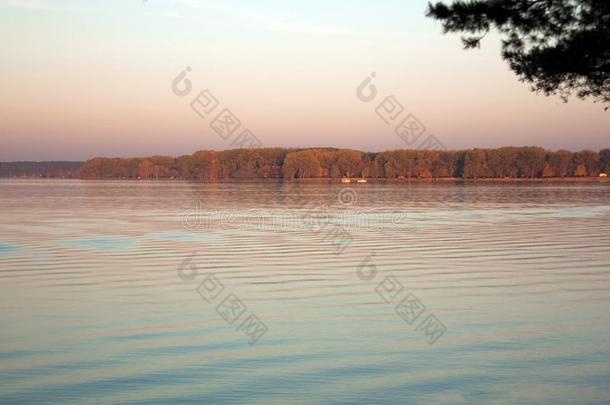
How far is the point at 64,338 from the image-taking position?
852cm

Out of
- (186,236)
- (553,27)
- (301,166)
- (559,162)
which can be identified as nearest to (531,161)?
(559,162)

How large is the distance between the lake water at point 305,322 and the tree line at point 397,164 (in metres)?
139

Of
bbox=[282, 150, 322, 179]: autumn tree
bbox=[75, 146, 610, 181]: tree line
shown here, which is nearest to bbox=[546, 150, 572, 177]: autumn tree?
bbox=[75, 146, 610, 181]: tree line

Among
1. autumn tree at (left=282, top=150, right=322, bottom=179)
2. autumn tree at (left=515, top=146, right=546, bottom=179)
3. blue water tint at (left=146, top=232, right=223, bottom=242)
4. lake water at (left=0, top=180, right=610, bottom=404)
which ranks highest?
autumn tree at (left=282, top=150, right=322, bottom=179)

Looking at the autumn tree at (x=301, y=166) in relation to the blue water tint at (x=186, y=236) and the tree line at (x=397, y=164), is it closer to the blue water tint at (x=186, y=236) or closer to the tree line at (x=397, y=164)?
the tree line at (x=397, y=164)

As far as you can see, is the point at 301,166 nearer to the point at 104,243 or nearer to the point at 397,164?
the point at 397,164

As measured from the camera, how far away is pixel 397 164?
522 ft

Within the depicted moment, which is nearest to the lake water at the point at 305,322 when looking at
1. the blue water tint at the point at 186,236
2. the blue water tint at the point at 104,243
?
the blue water tint at the point at 104,243

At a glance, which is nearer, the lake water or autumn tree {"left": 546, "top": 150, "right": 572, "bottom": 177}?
the lake water

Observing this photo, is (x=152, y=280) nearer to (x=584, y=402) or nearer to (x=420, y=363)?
(x=420, y=363)

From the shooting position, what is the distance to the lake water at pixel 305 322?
6.63 metres

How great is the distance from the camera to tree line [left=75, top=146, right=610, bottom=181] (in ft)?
504

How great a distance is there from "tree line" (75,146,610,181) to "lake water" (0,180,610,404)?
457 ft

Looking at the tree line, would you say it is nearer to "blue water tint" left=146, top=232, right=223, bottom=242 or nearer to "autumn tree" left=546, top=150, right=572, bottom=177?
"autumn tree" left=546, top=150, right=572, bottom=177
